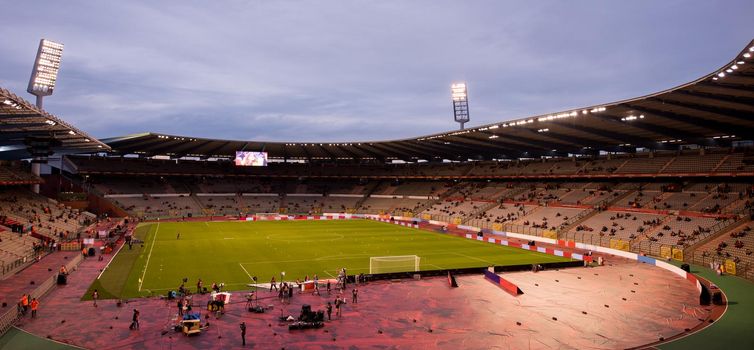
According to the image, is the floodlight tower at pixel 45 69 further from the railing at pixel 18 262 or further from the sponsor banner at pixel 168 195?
the sponsor banner at pixel 168 195

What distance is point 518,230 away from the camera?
58.0m

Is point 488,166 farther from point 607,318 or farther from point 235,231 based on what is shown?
point 607,318

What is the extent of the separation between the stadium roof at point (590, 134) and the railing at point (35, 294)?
36842mm

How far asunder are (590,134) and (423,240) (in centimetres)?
2437

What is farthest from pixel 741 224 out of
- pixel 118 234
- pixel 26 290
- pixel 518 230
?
pixel 118 234

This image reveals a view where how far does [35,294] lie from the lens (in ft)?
78.8

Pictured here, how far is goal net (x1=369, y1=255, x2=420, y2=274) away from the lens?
3550 centimetres

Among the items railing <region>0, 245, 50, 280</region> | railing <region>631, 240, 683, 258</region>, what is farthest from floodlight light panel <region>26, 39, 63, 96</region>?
railing <region>631, 240, 683, 258</region>

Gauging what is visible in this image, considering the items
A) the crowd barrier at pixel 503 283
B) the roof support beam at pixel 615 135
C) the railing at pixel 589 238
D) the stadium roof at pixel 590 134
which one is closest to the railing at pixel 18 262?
the crowd barrier at pixel 503 283

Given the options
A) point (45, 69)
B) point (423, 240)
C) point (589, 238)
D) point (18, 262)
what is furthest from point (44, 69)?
point (589, 238)

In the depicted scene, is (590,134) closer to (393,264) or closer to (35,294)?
(393,264)

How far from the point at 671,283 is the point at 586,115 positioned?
18727mm

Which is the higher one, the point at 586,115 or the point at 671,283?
the point at 586,115

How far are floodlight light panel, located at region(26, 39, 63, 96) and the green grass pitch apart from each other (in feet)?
68.5
